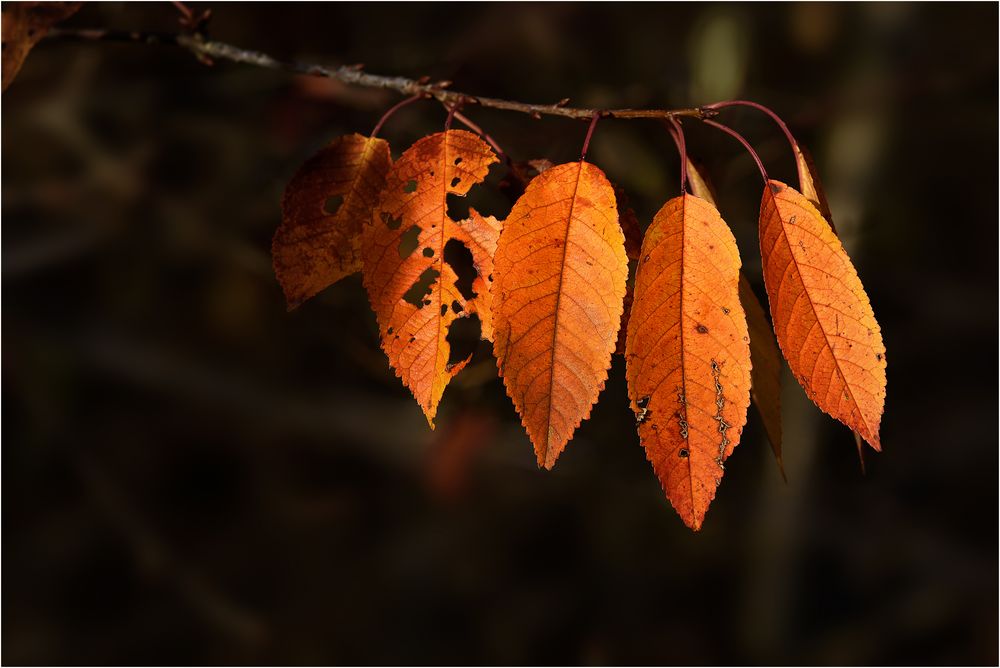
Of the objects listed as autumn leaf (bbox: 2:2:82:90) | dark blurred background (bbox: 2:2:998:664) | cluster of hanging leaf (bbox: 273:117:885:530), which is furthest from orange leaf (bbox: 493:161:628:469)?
dark blurred background (bbox: 2:2:998:664)

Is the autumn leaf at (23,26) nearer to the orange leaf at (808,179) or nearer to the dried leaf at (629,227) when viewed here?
the dried leaf at (629,227)

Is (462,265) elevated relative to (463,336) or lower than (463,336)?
elevated

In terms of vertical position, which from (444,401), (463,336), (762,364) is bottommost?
(444,401)

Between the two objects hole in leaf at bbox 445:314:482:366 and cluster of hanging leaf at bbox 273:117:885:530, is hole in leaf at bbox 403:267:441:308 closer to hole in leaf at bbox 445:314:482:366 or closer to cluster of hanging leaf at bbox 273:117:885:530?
cluster of hanging leaf at bbox 273:117:885:530

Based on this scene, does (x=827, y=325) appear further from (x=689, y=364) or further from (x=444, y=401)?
(x=444, y=401)

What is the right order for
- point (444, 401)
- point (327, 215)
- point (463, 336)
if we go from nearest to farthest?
point (327, 215), point (463, 336), point (444, 401)

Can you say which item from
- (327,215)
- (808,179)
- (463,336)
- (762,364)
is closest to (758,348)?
(762,364)
